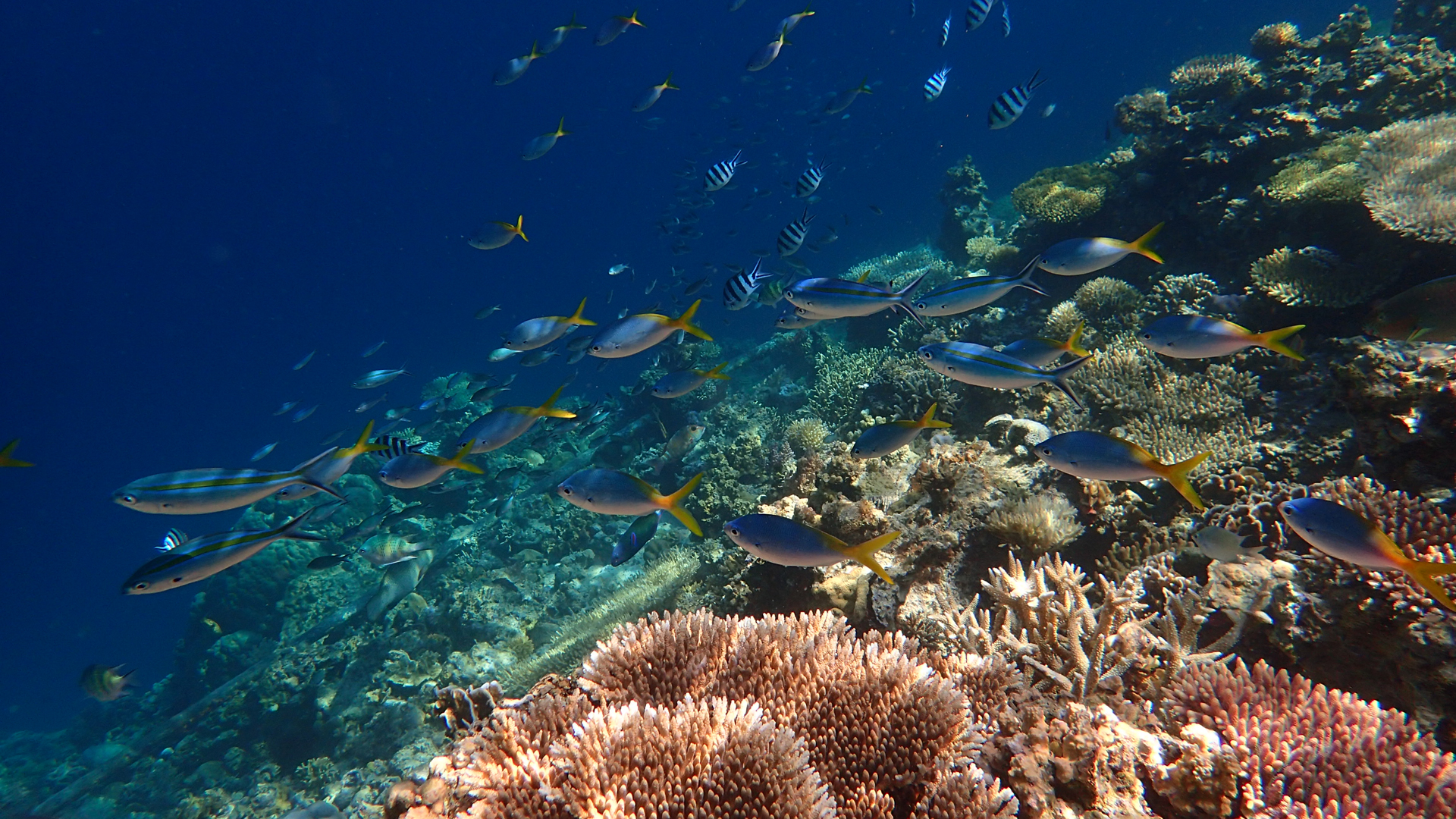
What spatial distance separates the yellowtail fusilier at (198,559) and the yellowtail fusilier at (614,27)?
885 centimetres

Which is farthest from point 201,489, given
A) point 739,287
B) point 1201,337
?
point 1201,337

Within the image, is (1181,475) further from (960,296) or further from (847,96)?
(847,96)

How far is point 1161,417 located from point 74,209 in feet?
259

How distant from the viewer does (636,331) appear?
471 centimetres

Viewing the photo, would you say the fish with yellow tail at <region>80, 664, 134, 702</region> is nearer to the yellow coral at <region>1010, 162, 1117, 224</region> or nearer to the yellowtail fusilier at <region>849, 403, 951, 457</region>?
the yellowtail fusilier at <region>849, 403, 951, 457</region>

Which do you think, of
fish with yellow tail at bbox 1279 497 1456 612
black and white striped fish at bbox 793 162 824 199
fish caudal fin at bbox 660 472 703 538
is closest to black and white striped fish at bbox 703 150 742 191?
black and white striped fish at bbox 793 162 824 199

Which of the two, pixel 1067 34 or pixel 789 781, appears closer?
pixel 789 781

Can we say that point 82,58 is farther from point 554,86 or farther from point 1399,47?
point 1399,47

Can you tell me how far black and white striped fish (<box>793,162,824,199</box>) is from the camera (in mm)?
8359

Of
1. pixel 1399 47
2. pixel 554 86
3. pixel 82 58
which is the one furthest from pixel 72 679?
pixel 554 86

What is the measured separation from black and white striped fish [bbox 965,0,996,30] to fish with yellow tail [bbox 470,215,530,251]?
7225mm

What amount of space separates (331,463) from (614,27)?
8271mm

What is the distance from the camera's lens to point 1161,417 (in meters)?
4.70

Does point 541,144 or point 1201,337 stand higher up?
point 541,144
